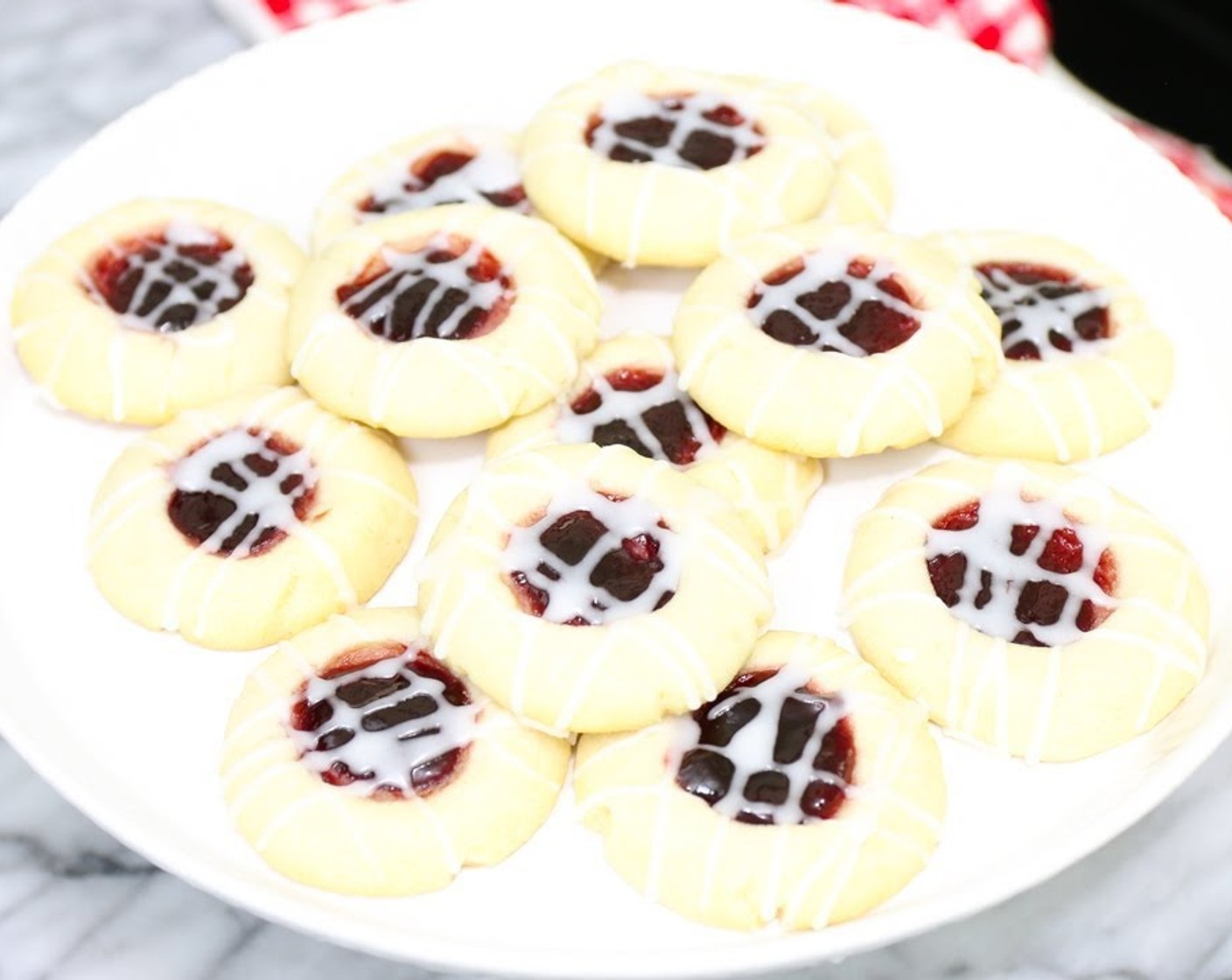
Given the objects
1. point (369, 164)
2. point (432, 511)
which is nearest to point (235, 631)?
point (432, 511)

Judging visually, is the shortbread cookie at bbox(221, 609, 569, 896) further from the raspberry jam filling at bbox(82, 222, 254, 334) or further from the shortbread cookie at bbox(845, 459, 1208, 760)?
the raspberry jam filling at bbox(82, 222, 254, 334)

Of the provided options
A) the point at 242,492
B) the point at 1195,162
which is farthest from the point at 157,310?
the point at 1195,162

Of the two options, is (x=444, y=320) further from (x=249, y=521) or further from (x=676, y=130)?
(x=676, y=130)

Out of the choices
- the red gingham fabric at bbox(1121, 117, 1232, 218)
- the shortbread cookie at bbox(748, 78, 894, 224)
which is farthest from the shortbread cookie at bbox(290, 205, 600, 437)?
the red gingham fabric at bbox(1121, 117, 1232, 218)

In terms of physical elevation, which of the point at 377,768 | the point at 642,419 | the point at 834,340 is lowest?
the point at 377,768

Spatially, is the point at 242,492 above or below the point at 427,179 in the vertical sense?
below

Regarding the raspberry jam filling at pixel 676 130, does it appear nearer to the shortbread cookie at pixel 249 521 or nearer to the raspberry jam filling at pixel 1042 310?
the raspberry jam filling at pixel 1042 310
